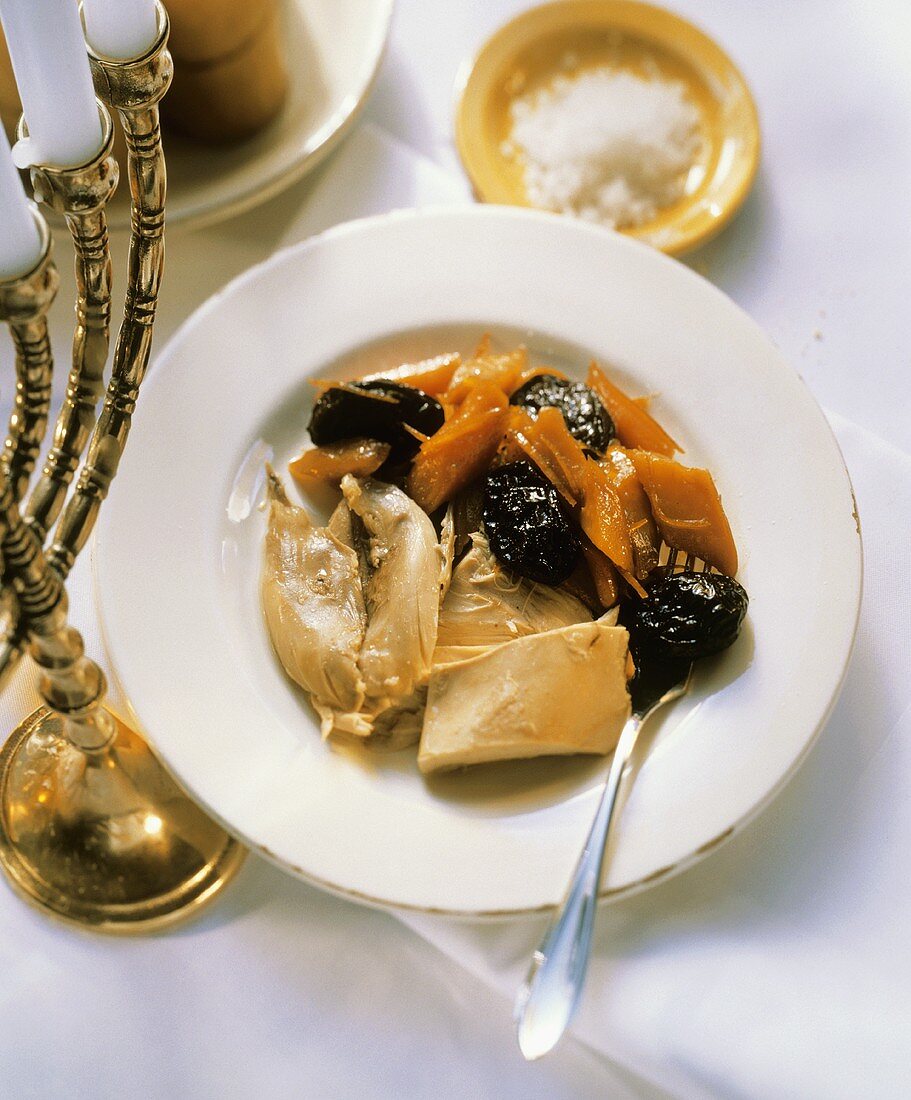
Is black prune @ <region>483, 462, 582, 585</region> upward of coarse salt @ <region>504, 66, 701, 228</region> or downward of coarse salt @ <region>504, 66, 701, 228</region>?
downward

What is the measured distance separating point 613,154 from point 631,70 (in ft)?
0.66

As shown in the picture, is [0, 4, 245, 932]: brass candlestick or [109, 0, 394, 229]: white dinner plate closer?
[0, 4, 245, 932]: brass candlestick

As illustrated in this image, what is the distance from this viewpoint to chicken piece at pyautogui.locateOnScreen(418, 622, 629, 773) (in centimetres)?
95

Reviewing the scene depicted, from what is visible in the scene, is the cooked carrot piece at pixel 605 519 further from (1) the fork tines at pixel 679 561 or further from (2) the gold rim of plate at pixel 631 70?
(2) the gold rim of plate at pixel 631 70

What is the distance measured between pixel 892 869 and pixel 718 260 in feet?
2.69

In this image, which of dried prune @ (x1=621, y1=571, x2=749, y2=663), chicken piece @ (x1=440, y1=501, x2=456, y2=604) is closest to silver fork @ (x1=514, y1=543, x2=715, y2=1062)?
dried prune @ (x1=621, y1=571, x2=749, y2=663)

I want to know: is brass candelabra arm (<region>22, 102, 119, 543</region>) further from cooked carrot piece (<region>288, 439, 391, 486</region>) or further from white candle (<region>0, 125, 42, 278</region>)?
cooked carrot piece (<region>288, 439, 391, 486</region>)

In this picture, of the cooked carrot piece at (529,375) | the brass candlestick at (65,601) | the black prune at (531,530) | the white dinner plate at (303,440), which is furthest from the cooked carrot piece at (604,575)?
the brass candlestick at (65,601)

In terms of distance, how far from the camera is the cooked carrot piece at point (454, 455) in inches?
43.3

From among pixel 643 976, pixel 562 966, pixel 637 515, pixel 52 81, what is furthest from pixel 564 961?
pixel 52 81

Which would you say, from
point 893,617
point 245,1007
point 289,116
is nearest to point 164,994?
point 245,1007

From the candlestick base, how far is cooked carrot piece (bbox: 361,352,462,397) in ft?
1.65

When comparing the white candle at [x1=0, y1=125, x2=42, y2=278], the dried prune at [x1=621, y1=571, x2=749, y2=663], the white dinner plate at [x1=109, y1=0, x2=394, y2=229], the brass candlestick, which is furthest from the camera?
the white dinner plate at [x1=109, y1=0, x2=394, y2=229]

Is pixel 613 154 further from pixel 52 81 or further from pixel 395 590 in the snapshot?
pixel 52 81
